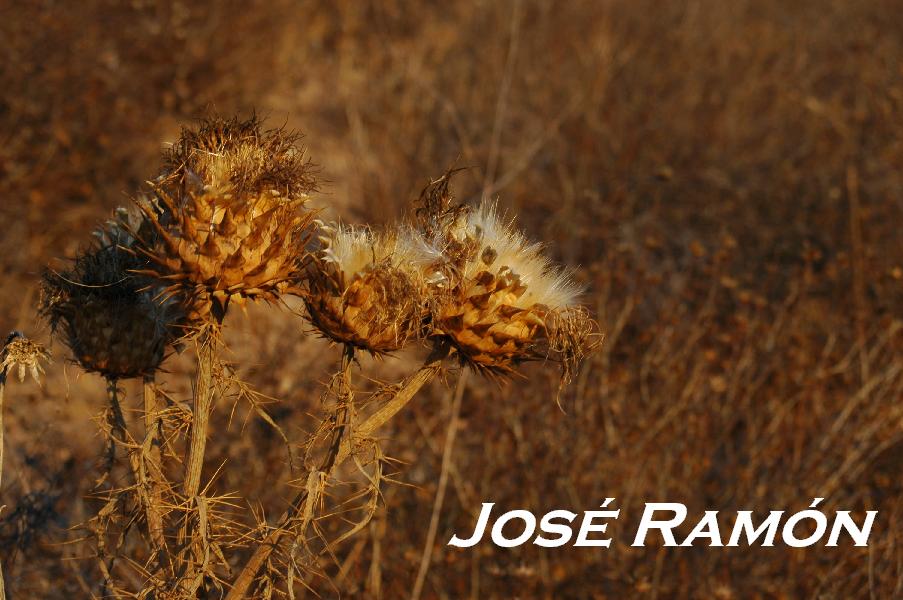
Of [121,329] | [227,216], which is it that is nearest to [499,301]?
[227,216]

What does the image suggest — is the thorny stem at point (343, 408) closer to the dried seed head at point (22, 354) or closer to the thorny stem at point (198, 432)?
the thorny stem at point (198, 432)

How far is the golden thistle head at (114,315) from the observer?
1.88 metres

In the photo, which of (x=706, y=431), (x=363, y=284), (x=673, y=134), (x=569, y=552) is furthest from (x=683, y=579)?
(x=673, y=134)

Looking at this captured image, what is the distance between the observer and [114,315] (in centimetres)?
188

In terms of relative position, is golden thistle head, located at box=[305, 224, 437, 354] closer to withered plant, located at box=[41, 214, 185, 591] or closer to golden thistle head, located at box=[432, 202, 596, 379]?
golden thistle head, located at box=[432, 202, 596, 379]

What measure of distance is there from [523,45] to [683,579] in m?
4.13

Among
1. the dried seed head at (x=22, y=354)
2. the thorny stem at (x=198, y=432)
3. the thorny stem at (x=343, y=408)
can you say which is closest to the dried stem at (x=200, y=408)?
the thorny stem at (x=198, y=432)

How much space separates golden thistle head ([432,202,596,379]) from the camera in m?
1.71

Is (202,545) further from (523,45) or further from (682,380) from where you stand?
(523,45)

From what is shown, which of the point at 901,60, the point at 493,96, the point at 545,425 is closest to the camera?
the point at 545,425

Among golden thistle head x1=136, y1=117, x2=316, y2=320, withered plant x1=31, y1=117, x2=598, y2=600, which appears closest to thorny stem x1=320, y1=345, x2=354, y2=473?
withered plant x1=31, y1=117, x2=598, y2=600

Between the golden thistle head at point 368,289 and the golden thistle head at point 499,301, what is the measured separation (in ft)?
0.18

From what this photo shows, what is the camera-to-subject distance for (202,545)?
1.76 m

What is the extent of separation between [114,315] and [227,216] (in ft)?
1.39
